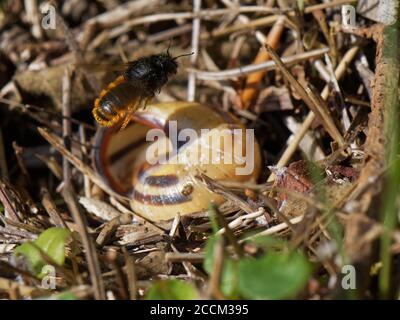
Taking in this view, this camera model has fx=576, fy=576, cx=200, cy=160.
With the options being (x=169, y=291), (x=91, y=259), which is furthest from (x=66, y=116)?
(x=169, y=291)

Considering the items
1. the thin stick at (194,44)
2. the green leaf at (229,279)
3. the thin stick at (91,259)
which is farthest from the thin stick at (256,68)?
the green leaf at (229,279)

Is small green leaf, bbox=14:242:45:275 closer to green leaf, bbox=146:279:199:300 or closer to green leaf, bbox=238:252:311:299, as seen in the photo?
green leaf, bbox=146:279:199:300

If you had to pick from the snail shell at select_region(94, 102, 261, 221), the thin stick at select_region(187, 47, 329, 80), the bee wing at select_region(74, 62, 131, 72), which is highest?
the bee wing at select_region(74, 62, 131, 72)

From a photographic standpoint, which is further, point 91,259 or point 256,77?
point 256,77

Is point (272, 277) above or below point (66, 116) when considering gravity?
below

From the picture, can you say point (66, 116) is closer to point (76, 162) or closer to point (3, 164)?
point (76, 162)

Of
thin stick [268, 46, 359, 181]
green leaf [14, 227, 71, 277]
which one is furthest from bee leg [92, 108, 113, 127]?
green leaf [14, 227, 71, 277]

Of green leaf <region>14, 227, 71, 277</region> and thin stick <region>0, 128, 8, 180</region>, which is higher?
thin stick <region>0, 128, 8, 180</region>
